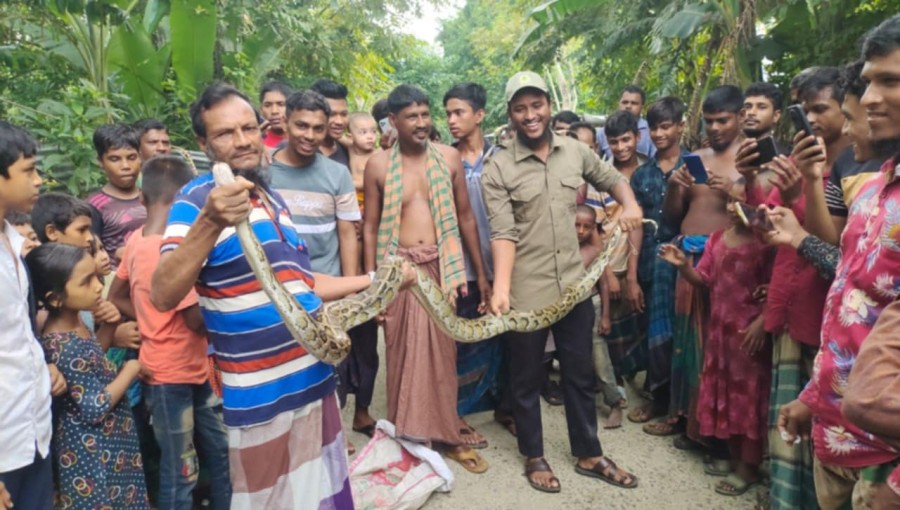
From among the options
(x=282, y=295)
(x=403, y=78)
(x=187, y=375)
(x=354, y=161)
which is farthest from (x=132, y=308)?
(x=403, y=78)

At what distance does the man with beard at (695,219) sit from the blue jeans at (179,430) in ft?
10.6

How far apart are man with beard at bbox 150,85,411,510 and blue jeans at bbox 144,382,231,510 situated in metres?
0.80

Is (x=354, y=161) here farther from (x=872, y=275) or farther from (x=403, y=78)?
(x=403, y=78)

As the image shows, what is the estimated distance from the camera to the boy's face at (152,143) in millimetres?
4844

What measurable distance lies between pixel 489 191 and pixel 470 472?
196cm

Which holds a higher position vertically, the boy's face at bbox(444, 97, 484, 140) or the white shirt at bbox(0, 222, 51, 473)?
the boy's face at bbox(444, 97, 484, 140)

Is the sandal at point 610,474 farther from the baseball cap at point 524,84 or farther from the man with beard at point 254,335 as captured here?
the baseball cap at point 524,84

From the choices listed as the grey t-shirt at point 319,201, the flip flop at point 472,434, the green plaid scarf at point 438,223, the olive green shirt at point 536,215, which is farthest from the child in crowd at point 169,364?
the flip flop at point 472,434

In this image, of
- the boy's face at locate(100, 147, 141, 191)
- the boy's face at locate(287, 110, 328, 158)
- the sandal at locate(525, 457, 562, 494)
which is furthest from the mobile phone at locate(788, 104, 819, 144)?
the boy's face at locate(100, 147, 141, 191)

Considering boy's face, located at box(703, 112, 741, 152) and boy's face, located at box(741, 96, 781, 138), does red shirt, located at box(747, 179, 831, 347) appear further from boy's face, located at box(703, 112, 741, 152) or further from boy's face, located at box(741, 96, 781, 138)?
boy's face, located at box(703, 112, 741, 152)

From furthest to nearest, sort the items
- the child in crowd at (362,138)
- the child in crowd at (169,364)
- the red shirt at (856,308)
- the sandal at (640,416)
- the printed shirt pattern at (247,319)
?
the child in crowd at (362,138), the sandal at (640,416), the child in crowd at (169,364), the printed shirt pattern at (247,319), the red shirt at (856,308)

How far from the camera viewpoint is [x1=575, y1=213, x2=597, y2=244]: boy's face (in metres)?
4.87

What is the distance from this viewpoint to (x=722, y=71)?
757cm

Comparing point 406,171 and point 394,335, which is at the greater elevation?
point 406,171
